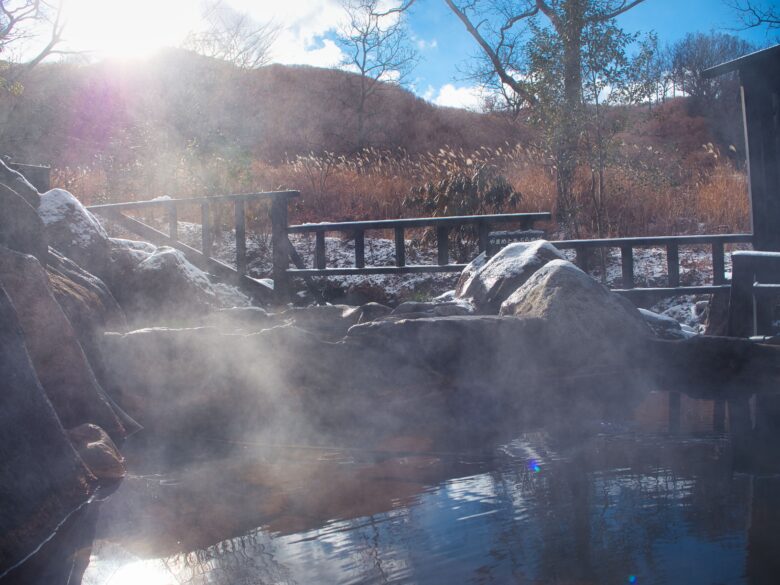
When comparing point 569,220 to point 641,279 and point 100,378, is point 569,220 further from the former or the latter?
point 100,378

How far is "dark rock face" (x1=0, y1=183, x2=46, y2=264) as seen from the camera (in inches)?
169

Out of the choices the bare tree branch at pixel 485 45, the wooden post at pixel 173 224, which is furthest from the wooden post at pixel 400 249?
the bare tree branch at pixel 485 45

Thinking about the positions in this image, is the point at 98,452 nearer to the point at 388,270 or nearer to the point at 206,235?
the point at 388,270

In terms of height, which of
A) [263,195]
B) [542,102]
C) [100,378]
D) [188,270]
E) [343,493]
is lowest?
[343,493]

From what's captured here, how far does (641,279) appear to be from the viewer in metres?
10.9

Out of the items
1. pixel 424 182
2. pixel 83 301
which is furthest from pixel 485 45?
pixel 83 301

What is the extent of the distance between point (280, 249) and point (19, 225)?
458cm

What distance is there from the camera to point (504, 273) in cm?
660

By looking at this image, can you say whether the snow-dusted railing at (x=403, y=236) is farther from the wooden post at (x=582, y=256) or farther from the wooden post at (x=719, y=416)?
the wooden post at (x=719, y=416)

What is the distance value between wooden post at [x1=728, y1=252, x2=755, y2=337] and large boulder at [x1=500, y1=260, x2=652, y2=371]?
1.04m

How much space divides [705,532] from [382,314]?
4.52 metres

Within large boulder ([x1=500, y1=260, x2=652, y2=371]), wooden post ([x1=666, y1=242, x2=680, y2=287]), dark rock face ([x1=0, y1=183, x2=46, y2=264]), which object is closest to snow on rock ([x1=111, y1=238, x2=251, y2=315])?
dark rock face ([x1=0, y1=183, x2=46, y2=264])

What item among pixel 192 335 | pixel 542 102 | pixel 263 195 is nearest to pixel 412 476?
pixel 192 335

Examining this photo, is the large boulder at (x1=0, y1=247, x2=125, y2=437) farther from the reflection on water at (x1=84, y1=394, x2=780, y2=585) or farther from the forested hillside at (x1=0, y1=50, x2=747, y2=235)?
the forested hillside at (x1=0, y1=50, x2=747, y2=235)
